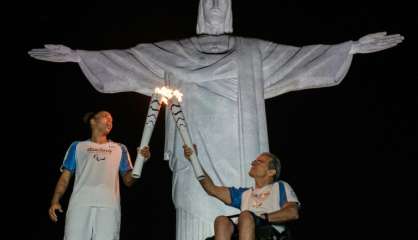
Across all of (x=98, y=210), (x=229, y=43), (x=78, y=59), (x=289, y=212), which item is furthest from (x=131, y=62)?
(x=289, y=212)

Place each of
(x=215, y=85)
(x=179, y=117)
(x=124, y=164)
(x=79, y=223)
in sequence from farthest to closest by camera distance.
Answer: (x=215, y=85) < (x=124, y=164) < (x=179, y=117) < (x=79, y=223)

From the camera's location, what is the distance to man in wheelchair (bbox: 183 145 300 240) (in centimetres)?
540

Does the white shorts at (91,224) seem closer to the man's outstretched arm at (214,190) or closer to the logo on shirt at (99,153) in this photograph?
the logo on shirt at (99,153)

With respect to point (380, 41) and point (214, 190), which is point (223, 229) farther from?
point (380, 41)

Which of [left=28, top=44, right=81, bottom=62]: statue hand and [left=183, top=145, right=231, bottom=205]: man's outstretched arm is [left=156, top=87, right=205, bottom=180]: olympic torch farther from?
[left=28, top=44, right=81, bottom=62]: statue hand

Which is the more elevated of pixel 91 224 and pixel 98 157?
pixel 98 157

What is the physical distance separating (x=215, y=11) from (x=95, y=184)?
2197 millimetres

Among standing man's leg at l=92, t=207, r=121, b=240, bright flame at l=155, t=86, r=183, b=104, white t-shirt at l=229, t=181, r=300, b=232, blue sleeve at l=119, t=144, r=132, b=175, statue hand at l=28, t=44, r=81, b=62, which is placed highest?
statue hand at l=28, t=44, r=81, b=62

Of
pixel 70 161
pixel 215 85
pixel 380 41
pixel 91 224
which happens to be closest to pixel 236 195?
pixel 91 224

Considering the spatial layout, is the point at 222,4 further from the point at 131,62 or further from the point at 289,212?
the point at 289,212

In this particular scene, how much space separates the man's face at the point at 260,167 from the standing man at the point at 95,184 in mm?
847

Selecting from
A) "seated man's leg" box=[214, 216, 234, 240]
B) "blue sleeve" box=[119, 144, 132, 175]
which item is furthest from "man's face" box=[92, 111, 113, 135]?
"seated man's leg" box=[214, 216, 234, 240]

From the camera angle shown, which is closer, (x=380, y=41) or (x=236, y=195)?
(x=236, y=195)

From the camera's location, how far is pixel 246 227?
5320 mm
